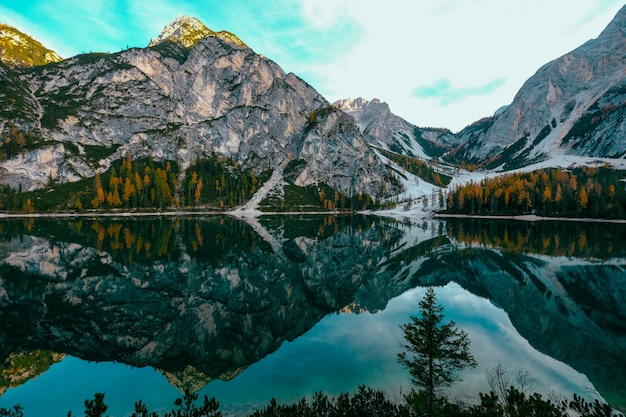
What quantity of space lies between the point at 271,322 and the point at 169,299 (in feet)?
47.9

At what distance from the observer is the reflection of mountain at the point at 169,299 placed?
27641 mm

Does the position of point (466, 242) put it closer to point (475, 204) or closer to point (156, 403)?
point (156, 403)

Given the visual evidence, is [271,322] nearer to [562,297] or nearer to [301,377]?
[301,377]

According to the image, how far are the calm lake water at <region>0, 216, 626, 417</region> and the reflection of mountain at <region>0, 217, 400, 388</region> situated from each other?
0.19 meters

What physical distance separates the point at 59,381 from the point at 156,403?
8.21 metres

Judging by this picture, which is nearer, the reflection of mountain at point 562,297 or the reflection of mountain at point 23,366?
the reflection of mountain at point 23,366


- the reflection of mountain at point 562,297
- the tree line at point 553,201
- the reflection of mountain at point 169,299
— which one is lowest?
the reflection of mountain at point 562,297

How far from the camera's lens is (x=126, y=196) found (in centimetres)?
19738

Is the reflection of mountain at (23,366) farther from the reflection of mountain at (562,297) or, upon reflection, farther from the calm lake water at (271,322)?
the reflection of mountain at (562,297)

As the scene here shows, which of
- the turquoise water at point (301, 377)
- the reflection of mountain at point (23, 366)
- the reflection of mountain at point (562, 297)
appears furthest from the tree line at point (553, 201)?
the reflection of mountain at point (23, 366)

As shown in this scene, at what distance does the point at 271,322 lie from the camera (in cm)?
3497

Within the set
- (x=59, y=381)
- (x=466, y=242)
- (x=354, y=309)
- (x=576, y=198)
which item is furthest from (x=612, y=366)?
(x=576, y=198)

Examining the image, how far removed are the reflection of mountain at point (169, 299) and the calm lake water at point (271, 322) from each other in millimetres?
192

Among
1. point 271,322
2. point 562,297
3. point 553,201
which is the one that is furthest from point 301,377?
point 553,201
